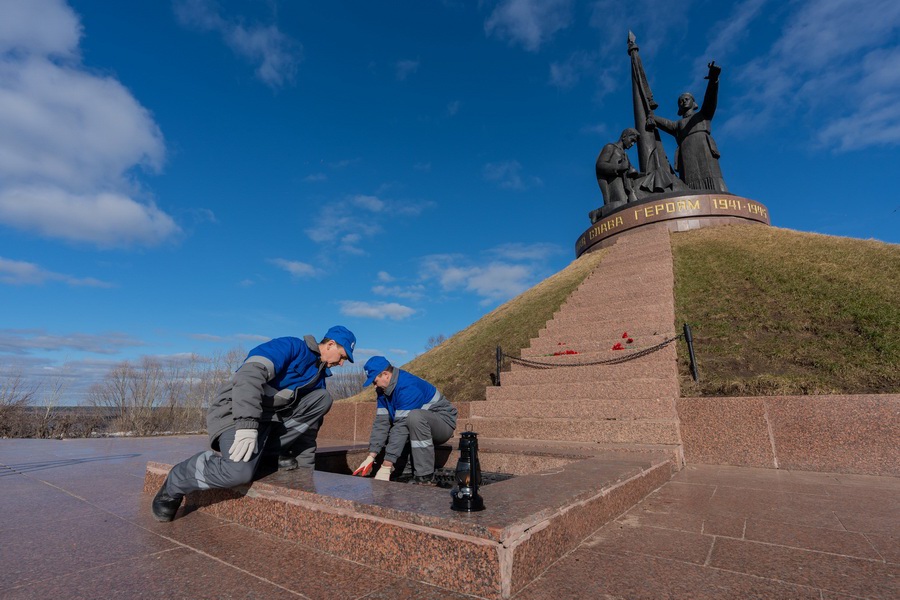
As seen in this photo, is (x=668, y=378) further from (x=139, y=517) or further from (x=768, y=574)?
(x=139, y=517)

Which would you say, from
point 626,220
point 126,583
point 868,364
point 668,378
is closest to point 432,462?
point 126,583

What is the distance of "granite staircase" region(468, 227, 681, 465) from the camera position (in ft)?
19.5

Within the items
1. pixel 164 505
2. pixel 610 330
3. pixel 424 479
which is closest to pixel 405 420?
pixel 424 479

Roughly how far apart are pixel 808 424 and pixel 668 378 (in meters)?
1.71

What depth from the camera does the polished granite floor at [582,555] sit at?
196cm

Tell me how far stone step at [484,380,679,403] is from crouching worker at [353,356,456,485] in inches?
119

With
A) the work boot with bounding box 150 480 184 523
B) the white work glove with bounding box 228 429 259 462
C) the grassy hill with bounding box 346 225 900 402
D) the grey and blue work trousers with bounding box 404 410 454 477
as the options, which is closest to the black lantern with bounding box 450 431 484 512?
the white work glove with bounding box 228 429 259 462

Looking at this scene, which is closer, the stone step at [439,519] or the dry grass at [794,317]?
the stone step at [439,519]

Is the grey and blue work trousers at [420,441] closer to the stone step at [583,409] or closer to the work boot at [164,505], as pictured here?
the work boot at [164,505]

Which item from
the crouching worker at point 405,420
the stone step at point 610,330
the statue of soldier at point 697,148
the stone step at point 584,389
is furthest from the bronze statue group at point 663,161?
the crouching worker at point 405,420

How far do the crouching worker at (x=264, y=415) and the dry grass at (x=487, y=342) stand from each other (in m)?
5.74

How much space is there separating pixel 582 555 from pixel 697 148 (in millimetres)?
21567

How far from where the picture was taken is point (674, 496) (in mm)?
3816

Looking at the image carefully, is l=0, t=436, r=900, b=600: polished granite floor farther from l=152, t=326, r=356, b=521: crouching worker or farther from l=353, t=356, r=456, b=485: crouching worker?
l=353, t=356, r=456, b=485: crouching worker
